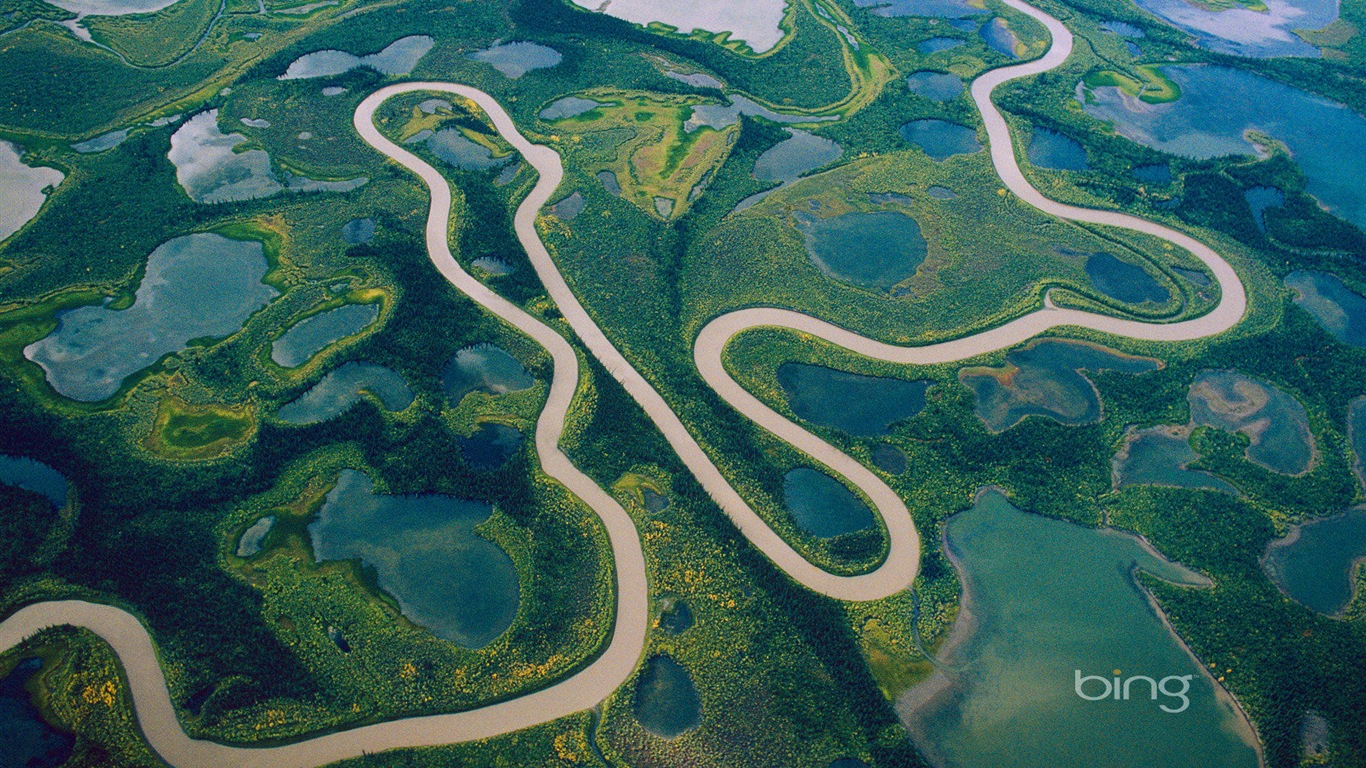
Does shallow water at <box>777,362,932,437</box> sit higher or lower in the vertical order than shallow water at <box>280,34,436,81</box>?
lower

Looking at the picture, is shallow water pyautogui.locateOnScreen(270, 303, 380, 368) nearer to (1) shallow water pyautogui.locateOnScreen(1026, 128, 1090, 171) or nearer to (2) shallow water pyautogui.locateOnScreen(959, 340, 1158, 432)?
(2) shallow water pyautogui.locateOnScreen(959, 340, 1158, 432)

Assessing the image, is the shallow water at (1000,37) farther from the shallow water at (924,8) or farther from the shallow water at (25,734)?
the shallow water at (25,734)

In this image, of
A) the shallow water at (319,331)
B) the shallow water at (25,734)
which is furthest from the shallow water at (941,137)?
the shallow water at (25,734)

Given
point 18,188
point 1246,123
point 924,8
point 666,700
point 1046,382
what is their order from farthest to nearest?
point 924,8 → point 1246,123 → point 18,188 → point 1046,382 → point 666,700

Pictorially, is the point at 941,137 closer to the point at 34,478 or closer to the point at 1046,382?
the point at 1046,382

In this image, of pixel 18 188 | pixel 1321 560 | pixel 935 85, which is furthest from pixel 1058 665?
pixel 18 188

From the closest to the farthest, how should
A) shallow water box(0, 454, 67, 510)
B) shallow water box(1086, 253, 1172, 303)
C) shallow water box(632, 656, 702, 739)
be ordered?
shallow water box(632, 656, 702, 739)
shallow water box(0, 454, 67, 510)
shallow water box(1086, 253, 1172, 303)

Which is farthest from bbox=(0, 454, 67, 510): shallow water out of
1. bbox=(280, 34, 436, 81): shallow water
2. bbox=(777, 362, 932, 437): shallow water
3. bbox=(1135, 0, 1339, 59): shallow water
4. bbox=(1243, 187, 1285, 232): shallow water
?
bbox=(1135, 0, 1339, 59): shallow water
